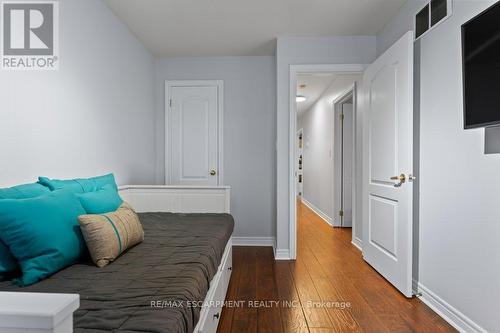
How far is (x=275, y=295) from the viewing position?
2295 mm

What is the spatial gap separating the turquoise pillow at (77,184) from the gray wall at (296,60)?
1787 mm

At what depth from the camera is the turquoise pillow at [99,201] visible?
63.7 inches

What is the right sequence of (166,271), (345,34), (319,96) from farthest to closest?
(319,96), (345,34), (166,271)

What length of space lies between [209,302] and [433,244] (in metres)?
1.75

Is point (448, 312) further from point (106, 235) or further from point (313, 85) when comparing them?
point (313, 85)

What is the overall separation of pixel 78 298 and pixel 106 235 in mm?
873

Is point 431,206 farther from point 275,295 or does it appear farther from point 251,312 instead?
point 251,312

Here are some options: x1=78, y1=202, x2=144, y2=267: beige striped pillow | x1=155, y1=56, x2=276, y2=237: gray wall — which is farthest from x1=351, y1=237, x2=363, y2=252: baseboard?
x1=78, y1=202, x2=144, y2=267: beige striped pillow

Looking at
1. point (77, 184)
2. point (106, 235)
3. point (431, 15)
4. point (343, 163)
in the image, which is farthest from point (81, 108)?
point (343, 163)

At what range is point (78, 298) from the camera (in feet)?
1.95

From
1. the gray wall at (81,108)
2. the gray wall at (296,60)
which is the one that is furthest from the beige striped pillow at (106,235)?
the gray wall at (296,60)

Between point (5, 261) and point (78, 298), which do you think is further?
point (5, 261)

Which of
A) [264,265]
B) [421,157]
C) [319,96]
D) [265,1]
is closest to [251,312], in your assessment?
[264,265]

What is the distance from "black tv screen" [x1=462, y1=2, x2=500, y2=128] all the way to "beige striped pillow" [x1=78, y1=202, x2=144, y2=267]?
205 centimetres
